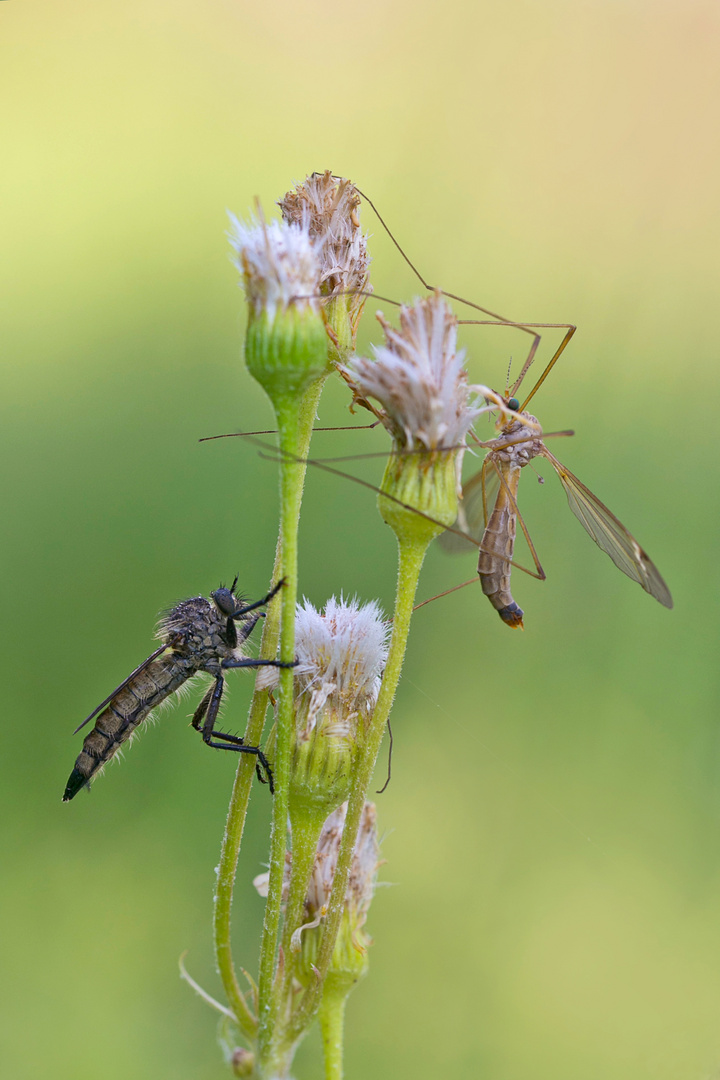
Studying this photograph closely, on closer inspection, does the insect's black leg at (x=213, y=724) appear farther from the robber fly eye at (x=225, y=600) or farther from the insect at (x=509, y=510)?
the insect at (x=509, y=510)

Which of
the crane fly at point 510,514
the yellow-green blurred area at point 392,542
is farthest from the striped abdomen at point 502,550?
the yellow-green blurred area at point 392,542

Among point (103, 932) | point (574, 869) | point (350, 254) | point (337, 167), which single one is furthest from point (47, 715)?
point (337, 167)

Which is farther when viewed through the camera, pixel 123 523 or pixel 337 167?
pixel 337 167

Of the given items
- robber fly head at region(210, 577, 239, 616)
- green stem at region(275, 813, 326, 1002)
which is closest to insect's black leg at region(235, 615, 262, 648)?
robber fly head at region(210, 577, 239, 616)

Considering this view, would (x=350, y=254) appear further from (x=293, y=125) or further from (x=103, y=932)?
(x=293, y=125)

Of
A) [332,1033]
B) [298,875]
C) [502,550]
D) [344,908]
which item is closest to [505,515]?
[502,550]

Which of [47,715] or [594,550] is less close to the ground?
[594,550]

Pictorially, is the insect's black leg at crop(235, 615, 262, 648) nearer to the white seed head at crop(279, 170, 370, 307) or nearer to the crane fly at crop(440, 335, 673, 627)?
the crane fly at crop(440, 335, 673, 627)
